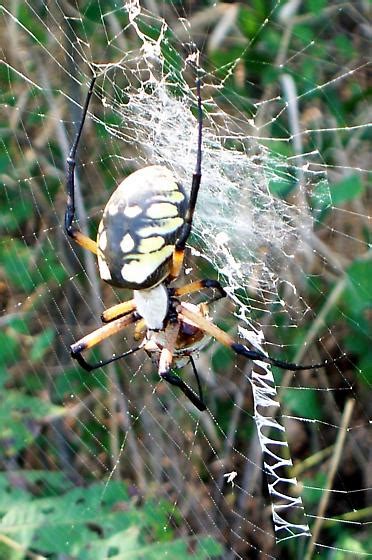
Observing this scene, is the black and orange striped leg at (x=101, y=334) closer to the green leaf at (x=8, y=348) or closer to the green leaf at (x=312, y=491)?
the green leaf at (x=8, y=348)

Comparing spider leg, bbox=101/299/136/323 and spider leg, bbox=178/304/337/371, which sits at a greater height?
spider leg, bbox=101/299/136/323

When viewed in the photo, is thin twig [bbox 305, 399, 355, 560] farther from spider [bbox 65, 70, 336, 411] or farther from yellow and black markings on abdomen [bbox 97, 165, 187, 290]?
yellow and black markings on abdomen [bbox 97, 165, 187, 290]

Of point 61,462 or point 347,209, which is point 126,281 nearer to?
point 347,209

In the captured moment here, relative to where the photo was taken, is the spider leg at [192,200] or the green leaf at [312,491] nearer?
the spider leg at [192,200]

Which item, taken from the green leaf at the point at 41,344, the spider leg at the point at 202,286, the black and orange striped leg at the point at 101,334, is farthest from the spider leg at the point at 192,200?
the green leaf at the point at 41,344

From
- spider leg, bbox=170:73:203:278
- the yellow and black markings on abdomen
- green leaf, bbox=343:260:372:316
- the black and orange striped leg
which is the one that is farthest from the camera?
green leaf, bbox=343:260:372:316

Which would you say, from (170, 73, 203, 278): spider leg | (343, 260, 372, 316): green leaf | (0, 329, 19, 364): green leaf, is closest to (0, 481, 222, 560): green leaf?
(0, 329, 19, 364): green leaf
